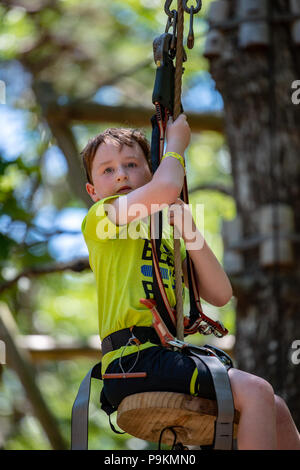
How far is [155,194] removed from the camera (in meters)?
2.59

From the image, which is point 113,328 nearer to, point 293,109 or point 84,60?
point 293,109

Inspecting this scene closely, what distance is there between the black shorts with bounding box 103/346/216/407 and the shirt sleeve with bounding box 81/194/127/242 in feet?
1.43

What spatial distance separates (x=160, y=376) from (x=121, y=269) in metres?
0.43

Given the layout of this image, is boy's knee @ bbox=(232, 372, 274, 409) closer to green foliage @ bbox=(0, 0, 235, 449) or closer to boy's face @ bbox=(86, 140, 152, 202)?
boy's face @ bbox=(86, 140, 152, 202)

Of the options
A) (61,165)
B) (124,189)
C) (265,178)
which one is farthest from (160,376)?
(61,165)

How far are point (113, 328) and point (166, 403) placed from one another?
1.20 ft

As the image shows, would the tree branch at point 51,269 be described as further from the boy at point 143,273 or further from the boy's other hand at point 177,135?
the boy's other hand at point 177,135

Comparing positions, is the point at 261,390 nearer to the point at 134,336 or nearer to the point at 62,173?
the point at 134,336

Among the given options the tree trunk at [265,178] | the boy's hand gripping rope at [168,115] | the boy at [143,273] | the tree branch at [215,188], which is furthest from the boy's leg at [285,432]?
the tree branch at [215,188]

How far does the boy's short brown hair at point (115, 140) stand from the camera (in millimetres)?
2873

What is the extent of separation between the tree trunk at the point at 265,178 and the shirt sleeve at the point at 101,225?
2.21 meters

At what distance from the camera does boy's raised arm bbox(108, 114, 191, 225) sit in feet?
8.50
